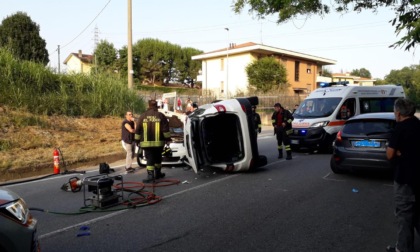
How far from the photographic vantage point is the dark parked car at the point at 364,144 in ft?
26.1

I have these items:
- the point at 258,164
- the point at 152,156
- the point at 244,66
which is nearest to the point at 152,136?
the point at 152,156

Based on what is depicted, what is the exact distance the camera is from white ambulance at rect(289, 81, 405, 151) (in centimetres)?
1273

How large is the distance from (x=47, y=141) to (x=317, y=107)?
9.53 metres

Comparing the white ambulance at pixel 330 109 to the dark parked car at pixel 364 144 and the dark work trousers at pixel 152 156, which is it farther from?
the dark work trousers at pixel 152 156

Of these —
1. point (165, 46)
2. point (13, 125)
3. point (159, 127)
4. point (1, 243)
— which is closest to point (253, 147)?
point (159, 127)

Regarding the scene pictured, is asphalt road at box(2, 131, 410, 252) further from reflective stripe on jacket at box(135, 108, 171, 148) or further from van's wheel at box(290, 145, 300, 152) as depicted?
van's wheel at box(290, 145, 300, 152)

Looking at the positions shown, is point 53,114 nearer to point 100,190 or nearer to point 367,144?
point 100,190

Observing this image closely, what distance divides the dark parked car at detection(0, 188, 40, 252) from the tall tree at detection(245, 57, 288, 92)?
36.3m

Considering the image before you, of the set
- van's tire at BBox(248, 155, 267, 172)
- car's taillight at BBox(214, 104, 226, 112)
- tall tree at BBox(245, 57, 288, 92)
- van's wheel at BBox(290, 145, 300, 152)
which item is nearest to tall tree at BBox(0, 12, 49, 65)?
tall tree at BBox(245, 57, 288, 92)

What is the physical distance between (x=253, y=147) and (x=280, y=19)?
330 cm

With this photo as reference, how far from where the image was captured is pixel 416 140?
14.1ft

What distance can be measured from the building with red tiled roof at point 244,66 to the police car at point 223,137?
32.2 meters

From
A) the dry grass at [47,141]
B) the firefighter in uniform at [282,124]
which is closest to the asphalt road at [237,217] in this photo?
the dry grass at [47,141]

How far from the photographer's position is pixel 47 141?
1338 centimetres
